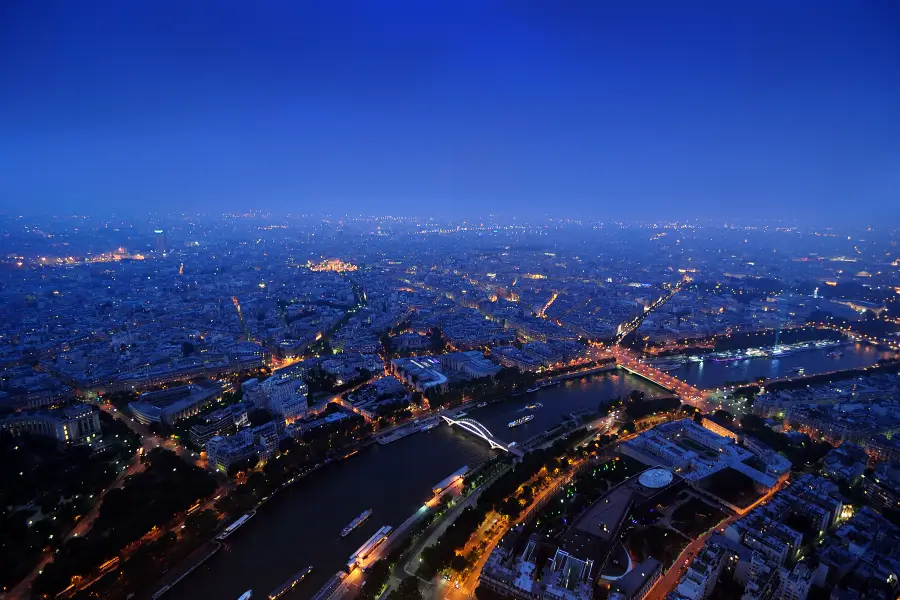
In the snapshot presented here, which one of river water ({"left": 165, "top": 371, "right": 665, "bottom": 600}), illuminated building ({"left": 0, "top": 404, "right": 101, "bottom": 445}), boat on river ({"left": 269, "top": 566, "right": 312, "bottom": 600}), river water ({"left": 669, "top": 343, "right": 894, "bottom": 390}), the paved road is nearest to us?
boat on river ({"left": 269, "top": 566, "right": 312, "bottom": 600})

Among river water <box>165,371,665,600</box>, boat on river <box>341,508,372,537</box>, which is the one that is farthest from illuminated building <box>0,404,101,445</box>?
boat on river <box>341,508,372,537</box>

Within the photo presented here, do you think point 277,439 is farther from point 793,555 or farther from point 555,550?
point 793,555

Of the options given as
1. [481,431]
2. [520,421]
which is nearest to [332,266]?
[520,421]

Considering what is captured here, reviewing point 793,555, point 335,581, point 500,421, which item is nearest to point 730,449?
point 793,555

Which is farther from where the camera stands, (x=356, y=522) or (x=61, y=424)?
(x=61, y=424)

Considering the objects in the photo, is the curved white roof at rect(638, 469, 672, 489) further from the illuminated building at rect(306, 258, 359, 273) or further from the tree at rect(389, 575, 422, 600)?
the illuminated building at rect(306, 258, 359, 273)

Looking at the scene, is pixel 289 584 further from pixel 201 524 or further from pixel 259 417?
pixel 259 417
